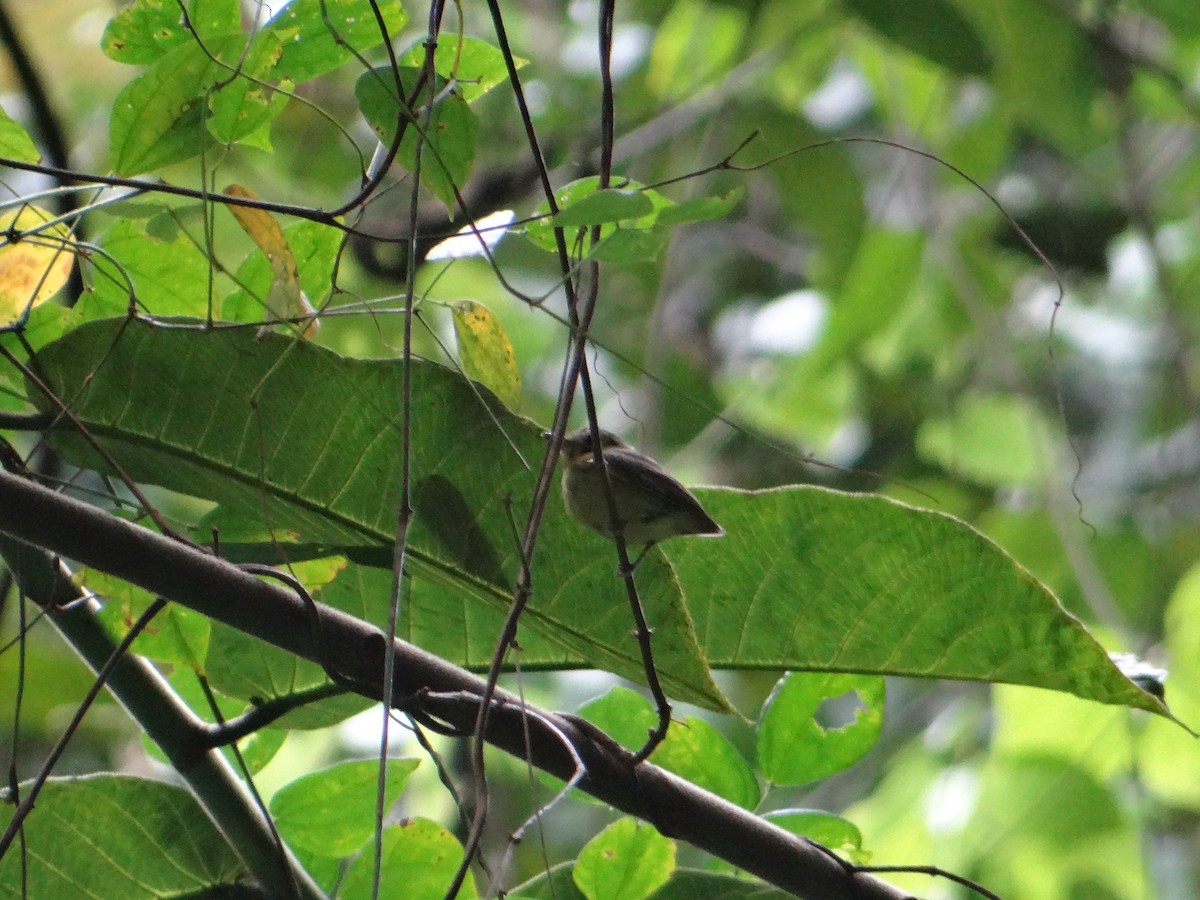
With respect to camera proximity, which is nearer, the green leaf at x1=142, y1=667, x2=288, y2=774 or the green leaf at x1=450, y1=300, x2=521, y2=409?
the green leaf at x1=450, y1=300, x2=521, y2=409

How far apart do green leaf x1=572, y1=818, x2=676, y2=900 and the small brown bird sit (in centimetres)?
20

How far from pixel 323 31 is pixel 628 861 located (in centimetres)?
64

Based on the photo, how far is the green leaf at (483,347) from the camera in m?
0.88

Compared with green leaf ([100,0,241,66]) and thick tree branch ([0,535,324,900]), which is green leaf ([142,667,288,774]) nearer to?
thick tree branch ([0,535,324,900])

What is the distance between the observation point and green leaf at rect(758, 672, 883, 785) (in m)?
0.99

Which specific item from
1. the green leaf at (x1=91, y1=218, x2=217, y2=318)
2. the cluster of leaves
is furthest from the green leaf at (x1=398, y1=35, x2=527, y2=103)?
the green leaf at (x1=91, y1=218, x2=217, y2=318)

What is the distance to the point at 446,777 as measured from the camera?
806 mm

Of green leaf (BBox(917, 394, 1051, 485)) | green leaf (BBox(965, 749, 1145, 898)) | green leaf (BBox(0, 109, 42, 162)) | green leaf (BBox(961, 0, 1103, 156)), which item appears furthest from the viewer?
green leaf (BBox(917, 394, 1051, 485))

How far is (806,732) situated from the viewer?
0.99 metres

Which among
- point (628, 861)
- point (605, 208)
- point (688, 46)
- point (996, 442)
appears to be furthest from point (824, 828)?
point (996, 442)

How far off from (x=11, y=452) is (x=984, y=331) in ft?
6.97

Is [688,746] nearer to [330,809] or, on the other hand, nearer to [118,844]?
[330,809]

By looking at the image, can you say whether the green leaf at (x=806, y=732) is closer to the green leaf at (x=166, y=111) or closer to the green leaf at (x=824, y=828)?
the green leaf at (x=824, y=828)

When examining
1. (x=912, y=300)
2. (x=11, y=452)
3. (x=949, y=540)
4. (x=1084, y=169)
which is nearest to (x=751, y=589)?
(x=949, y=540)
